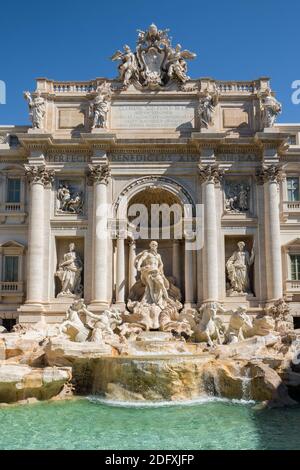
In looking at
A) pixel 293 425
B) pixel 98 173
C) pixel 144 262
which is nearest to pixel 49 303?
pixel 144 262

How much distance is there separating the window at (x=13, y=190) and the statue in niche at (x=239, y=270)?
10.8m

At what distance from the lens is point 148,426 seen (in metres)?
12.4

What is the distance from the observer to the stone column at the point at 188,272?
24.0 metres

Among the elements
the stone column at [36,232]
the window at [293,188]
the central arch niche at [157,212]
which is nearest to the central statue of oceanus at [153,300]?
the central arch niche at [157,212]

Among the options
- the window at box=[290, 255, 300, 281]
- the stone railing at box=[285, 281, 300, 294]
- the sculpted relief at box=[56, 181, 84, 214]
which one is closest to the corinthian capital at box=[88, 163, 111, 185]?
the sculpted relief at box=[56, 181, 84, 214]

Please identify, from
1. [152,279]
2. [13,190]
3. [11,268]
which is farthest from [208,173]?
[11,268]

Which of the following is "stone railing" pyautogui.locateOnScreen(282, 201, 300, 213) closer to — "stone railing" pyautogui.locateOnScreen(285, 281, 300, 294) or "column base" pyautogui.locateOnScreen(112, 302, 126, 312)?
"stone railing" pyautogui.locateOnScreen(285, 281, 300, 294)

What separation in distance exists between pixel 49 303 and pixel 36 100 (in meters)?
9.75

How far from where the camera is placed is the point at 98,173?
2452 centimetres

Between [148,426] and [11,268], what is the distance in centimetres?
1445

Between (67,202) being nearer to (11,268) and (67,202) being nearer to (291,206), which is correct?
(11,268)

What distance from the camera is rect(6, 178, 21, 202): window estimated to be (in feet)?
84.0

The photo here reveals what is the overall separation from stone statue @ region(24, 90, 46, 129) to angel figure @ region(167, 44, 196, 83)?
641 cm
